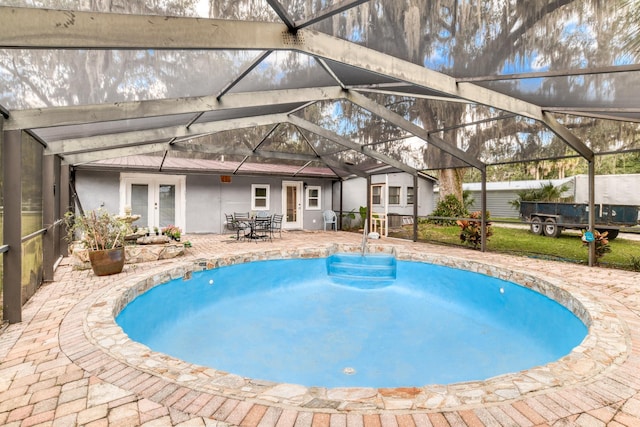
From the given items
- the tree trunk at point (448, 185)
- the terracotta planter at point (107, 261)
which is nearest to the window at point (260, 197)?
the terracotta planter at point (107, 261)

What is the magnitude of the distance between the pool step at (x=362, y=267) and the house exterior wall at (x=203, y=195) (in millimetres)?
5221

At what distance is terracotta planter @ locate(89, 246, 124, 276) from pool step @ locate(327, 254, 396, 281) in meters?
4.75

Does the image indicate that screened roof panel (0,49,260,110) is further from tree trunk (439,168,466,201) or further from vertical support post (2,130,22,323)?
tree trunk (439,168,466,201)

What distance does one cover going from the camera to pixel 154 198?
1099cm

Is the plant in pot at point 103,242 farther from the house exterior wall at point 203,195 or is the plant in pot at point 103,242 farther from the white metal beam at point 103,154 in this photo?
the house exterior wall at point 203,195

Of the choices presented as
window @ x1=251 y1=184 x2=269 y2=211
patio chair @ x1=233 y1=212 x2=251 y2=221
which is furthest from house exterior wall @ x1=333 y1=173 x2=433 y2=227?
patio chair @ x1=233 y1=212 x2=251 y2=221

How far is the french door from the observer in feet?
34.6

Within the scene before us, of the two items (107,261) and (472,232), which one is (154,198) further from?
(472,232)

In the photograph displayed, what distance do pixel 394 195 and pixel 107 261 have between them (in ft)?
42.1

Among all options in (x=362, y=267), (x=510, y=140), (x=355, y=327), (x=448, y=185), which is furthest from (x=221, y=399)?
(x=448, y=185)

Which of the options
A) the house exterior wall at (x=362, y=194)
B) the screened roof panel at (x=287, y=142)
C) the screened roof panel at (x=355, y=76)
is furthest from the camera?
the house exterior wall at (x=362, y=194)

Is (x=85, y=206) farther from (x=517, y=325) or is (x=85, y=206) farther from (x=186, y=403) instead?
(x=517, y=325)

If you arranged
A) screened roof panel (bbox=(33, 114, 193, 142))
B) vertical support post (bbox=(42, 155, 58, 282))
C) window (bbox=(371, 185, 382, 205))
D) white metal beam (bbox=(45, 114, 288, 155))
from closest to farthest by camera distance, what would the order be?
screened roof panel (bbox=(33, 114, 193, 142)) < vertical support post (bbox=(42, 155, 58, 282)) < white metal beam (bbox=(45, 114, 288, 155)) < window (bbox=(371, 185, 382, 205))

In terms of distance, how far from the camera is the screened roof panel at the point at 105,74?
2.67m
